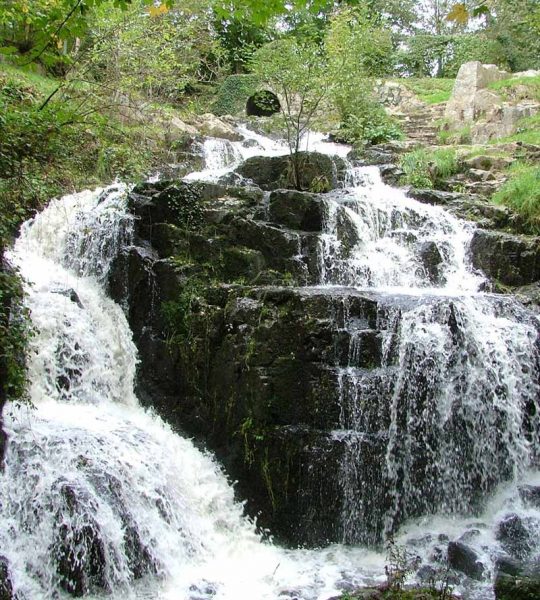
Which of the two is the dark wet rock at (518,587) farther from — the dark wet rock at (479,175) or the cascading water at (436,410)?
the dark wet rock at (479,175)

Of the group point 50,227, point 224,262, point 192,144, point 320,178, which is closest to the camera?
point 224,262

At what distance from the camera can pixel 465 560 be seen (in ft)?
20.6

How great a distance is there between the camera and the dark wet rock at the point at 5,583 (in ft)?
16.6

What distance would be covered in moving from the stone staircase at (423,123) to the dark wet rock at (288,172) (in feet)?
14.4

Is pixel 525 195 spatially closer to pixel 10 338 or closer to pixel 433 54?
pixel 10 338

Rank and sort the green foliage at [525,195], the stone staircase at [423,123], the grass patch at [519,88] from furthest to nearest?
the stone staircase at [423,123], the grass patch at [519,88], the green foliage at [525,195]

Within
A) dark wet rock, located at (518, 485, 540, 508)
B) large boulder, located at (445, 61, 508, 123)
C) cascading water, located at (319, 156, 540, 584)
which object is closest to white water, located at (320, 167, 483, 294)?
cascading water, located at (319, 156, 540, 584)

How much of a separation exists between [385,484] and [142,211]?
5815mm

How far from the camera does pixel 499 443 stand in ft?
24.4

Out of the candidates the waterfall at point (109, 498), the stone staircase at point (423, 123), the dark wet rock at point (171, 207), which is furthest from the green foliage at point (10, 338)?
the stone staircase at point (423, 123)

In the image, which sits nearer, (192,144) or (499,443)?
(499,443)

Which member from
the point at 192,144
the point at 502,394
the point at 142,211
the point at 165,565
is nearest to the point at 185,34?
the point at 192,144

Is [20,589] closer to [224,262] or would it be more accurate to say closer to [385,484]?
[385,484]

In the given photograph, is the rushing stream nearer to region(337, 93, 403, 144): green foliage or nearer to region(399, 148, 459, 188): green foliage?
region(399, 148, 459, 188): green foliage
